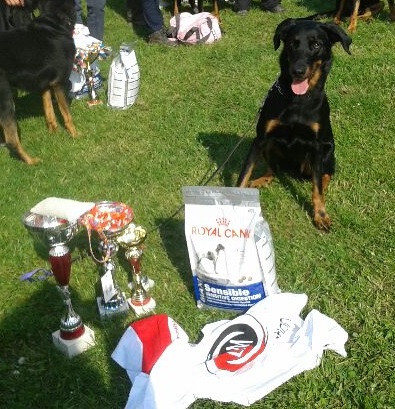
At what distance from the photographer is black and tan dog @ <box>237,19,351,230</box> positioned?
319cm

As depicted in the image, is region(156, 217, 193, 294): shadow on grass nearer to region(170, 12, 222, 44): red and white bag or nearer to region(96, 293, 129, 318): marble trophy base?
region(96, 293, 129, 318): marble trophy base

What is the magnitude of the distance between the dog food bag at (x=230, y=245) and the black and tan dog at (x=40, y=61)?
238 cm

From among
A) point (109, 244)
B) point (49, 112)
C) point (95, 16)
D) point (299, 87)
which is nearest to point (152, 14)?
point (95, 16)

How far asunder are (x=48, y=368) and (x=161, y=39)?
556cm

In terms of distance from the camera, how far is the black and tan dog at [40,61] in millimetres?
4344

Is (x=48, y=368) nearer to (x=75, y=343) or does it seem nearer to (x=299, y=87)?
(x=75, y=343)

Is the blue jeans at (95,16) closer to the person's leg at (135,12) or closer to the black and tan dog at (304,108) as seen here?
the person's leg at (135,12)

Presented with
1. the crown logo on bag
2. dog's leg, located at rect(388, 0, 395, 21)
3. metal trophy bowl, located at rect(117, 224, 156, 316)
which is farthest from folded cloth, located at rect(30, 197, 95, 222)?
dog's leg, located at rect(388, 0, 395, 21)

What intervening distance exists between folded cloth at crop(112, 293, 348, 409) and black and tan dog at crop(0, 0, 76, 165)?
8.71ft

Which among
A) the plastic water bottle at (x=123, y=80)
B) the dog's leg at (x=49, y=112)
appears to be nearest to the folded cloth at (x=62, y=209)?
the dog's leg at (x=49, y=112)

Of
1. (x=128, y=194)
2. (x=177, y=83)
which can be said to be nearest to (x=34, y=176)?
(x=128, y=194)

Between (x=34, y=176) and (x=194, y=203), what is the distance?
2172 mm

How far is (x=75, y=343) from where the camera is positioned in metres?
2.53

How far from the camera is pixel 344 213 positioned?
3543mm
